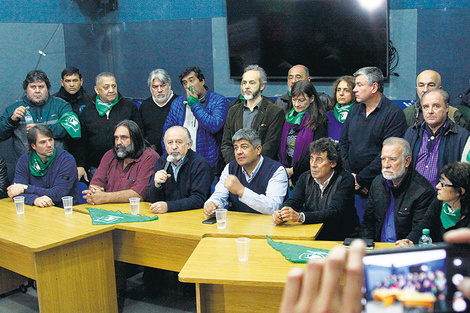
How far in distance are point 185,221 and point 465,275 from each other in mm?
2692

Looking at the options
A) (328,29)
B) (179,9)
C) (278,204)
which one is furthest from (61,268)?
(179,9)

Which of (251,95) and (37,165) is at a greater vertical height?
(251,95)

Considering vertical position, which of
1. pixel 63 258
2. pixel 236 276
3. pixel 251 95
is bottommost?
pixel 63 258

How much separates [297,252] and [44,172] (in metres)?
2.52

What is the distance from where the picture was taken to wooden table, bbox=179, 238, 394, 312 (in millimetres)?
2451

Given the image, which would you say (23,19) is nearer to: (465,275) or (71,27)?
(71,27)

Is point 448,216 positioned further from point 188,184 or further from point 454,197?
point 188,184

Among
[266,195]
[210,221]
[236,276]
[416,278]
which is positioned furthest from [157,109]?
[416,278]

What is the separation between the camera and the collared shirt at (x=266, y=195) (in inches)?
138

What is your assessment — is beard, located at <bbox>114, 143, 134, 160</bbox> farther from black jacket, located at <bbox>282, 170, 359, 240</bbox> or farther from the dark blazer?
black jacket, located at <bbox>282, 170, 359, 240</bbox>

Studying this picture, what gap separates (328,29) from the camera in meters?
5.49

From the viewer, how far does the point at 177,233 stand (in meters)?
3.23

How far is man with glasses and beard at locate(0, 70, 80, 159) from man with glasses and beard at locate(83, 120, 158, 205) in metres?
0.87

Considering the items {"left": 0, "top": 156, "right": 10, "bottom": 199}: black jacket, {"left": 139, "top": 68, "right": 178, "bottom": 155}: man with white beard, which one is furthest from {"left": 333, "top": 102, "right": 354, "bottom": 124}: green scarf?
{"left": 0, "top": 156, "right": 10, "bottom": 199}: black jacket
